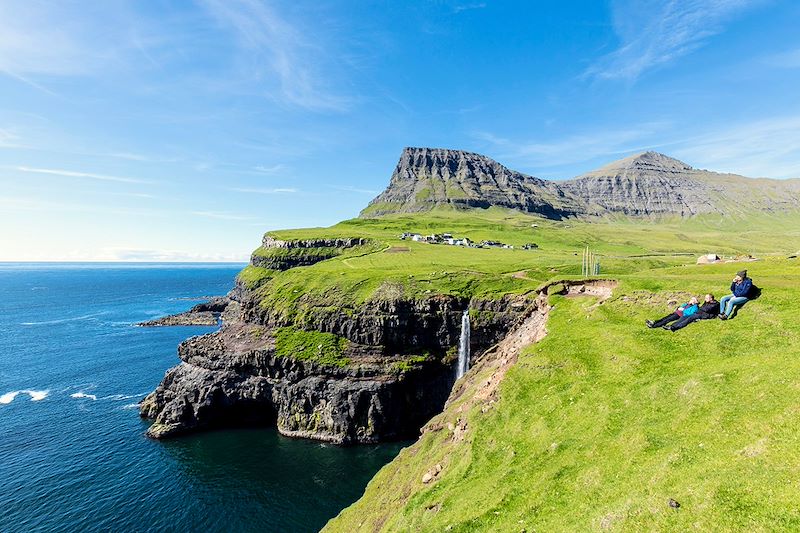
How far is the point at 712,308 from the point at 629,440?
57.2 ft

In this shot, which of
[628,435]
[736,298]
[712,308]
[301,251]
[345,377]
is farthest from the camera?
[301,251]

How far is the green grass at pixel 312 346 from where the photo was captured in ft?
246

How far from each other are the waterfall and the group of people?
4418 centimetres

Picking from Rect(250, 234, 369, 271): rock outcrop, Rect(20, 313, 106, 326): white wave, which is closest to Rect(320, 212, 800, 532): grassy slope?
Rect(250, 234, 369, 271): rock outcrop

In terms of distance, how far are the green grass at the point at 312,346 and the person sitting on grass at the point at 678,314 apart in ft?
175

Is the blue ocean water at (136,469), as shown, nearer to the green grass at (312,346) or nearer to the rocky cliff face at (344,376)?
the rocky cliff face at (344,376)

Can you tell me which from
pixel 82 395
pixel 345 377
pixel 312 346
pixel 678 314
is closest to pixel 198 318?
pixel 82 395

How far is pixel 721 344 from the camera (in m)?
26.2

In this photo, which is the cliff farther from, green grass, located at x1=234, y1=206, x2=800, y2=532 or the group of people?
the group of people

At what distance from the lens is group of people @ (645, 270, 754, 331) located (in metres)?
29.7

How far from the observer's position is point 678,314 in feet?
104

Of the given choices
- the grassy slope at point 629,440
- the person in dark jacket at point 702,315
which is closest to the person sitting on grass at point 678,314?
the person in dark jacket at point 702,315

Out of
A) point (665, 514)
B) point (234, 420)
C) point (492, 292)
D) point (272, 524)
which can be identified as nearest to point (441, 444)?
point (665, 514)

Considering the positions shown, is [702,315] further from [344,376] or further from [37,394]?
[37,394]
